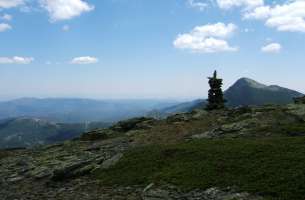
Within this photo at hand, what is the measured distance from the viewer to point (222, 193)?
20.3m

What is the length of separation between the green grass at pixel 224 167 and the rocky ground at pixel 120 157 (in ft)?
2.83

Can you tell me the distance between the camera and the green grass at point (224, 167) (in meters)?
20.3

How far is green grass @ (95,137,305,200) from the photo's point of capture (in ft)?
66.6

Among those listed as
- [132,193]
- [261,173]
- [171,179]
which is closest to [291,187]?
[261,173]

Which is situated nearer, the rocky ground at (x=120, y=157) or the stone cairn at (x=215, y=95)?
the rocky ground at (x=120, y=157)

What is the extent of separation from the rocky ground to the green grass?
0.86 m

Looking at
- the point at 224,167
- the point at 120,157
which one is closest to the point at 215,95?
the point at 120,157

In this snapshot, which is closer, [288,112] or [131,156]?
[131,156]

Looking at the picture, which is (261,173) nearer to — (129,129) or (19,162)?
(19,162)

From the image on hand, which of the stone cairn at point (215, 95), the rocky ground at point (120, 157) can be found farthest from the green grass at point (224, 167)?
the stone cairn at point (215, 95)

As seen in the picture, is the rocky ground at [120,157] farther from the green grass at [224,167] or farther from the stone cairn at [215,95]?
the stone cairn at [215,95]

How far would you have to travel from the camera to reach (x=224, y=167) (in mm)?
24062

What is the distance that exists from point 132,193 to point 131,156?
27.2 ft

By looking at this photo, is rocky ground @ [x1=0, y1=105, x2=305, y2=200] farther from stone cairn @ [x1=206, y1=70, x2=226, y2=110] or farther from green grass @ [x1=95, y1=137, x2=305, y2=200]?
stone cairn @ [x1=206, y1=70, x2=226, y2=110]
